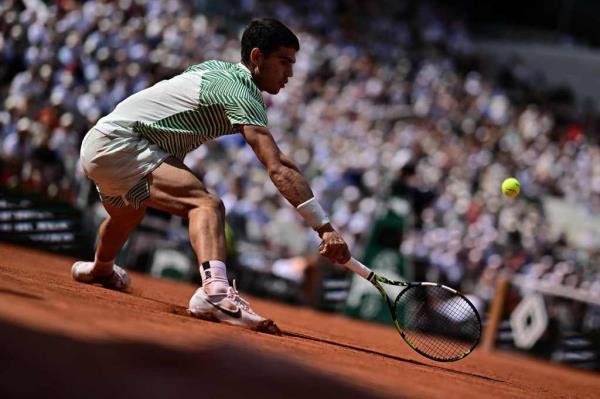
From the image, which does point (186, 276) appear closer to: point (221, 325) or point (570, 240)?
point (221, 325)

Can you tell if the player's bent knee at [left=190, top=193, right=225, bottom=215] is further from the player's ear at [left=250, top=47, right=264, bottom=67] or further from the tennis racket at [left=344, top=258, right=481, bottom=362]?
the tennis racket at [left=344, top=258, right=481, bottom=362]

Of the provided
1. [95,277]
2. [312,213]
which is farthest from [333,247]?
Result: [95,277]

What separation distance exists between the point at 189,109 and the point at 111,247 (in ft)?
4.85

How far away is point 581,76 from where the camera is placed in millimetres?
28469

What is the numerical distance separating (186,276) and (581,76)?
17947 mm

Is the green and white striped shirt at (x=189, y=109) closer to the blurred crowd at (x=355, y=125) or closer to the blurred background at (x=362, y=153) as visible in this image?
the blurred background at (x=362, y=153)

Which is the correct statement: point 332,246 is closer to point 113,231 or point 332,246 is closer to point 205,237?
point 205,237

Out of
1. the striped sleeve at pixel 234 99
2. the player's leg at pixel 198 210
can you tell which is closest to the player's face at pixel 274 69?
the striped sleeve at pixel 234 99

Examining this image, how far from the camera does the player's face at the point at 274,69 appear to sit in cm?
650

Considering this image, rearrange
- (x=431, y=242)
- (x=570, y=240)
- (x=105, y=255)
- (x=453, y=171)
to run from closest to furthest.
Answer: (x=105, y=255) < (x=431, y=242) < (x=453, y=171) < (x=570, y=240)

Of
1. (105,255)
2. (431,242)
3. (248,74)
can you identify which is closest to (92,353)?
(248,74)

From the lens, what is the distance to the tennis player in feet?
20.0

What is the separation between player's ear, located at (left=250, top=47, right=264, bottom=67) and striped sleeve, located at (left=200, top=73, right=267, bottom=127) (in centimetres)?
22

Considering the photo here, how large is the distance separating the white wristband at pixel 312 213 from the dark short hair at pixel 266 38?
1092 mm
